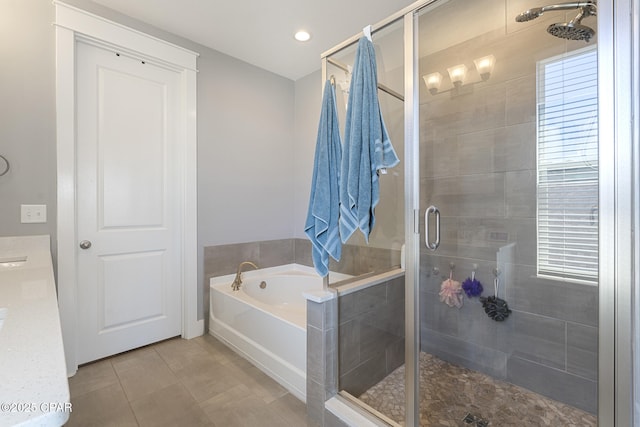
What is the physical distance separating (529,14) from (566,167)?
2.79ft

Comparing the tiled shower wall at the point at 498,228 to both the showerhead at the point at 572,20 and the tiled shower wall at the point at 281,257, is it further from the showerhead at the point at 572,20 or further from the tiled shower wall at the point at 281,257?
the tiled shower wall at the point at 281,257

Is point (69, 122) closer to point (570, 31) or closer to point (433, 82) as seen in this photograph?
point (433, 82)

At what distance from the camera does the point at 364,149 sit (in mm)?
1379

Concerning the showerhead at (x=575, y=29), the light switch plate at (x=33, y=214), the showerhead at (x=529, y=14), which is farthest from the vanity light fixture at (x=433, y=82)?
the light switch plate at (x=33, y=214)

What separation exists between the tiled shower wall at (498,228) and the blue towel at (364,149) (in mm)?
291

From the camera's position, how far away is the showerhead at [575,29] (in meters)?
1.22

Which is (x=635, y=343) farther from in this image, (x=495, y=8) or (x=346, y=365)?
(x=495, y=8)

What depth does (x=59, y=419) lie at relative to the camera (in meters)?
0.42

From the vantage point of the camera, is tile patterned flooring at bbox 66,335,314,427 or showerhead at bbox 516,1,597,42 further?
tile patterned flooring at bbox 66,335,314,427

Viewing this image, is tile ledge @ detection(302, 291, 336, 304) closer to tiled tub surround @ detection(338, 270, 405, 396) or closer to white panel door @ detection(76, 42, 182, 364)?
tiled tub surround @ detection(338, 270, 405, 396)

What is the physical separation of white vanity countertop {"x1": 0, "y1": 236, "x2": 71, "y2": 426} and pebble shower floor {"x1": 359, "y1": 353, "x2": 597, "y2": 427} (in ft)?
4.81

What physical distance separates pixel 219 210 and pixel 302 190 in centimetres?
91

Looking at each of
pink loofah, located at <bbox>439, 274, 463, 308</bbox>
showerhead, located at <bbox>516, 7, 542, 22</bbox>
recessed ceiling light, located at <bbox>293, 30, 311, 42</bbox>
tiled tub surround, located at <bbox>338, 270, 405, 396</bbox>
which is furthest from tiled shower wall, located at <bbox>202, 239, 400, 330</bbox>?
recessed ceiling light, located at <bbox>293, 30, 311, 42</bbox>

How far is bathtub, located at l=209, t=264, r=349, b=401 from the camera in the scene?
6.04ft
